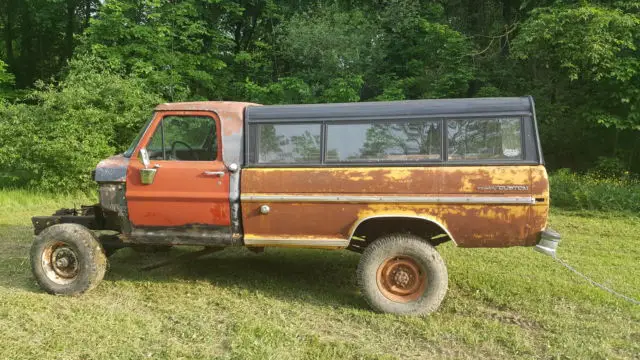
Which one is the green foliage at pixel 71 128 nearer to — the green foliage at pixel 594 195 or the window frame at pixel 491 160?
the window frame at pixel 491 160

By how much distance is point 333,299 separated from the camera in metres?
5.48

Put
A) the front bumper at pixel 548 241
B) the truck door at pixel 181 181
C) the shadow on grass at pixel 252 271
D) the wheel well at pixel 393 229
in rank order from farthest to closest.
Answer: the shadow on grass at pixel 252 271
the truck door at pixel 181 181
the wheel well at pixel 393 229
the front bumper at pixel 548 241

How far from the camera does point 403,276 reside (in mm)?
5117

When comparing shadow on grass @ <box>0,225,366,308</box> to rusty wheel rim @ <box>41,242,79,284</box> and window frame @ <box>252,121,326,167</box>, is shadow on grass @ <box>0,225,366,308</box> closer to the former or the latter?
rusty wheel rim @ <box>41,242,79,284</box>

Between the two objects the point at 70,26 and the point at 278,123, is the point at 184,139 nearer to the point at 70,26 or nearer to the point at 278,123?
the point at 278,123

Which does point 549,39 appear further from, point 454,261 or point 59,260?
point 59,260

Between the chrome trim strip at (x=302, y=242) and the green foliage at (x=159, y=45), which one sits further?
the green foliage at (x=159, y=45)

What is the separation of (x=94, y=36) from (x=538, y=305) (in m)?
16.4

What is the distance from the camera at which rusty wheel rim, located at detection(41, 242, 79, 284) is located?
5.59 metres

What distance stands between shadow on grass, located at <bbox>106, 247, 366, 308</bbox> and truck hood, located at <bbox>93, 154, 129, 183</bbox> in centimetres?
129

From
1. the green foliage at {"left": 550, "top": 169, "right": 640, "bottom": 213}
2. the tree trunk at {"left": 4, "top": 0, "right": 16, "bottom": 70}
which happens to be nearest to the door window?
the green foliage at {"left": 550, "top": 169, "right": 640, "bottom": 213}

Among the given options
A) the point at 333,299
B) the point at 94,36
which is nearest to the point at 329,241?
the point at 333,299

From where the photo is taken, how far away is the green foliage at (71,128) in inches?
491

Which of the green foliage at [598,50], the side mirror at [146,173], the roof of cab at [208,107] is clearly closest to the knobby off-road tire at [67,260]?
the side mirror at [146,173]
